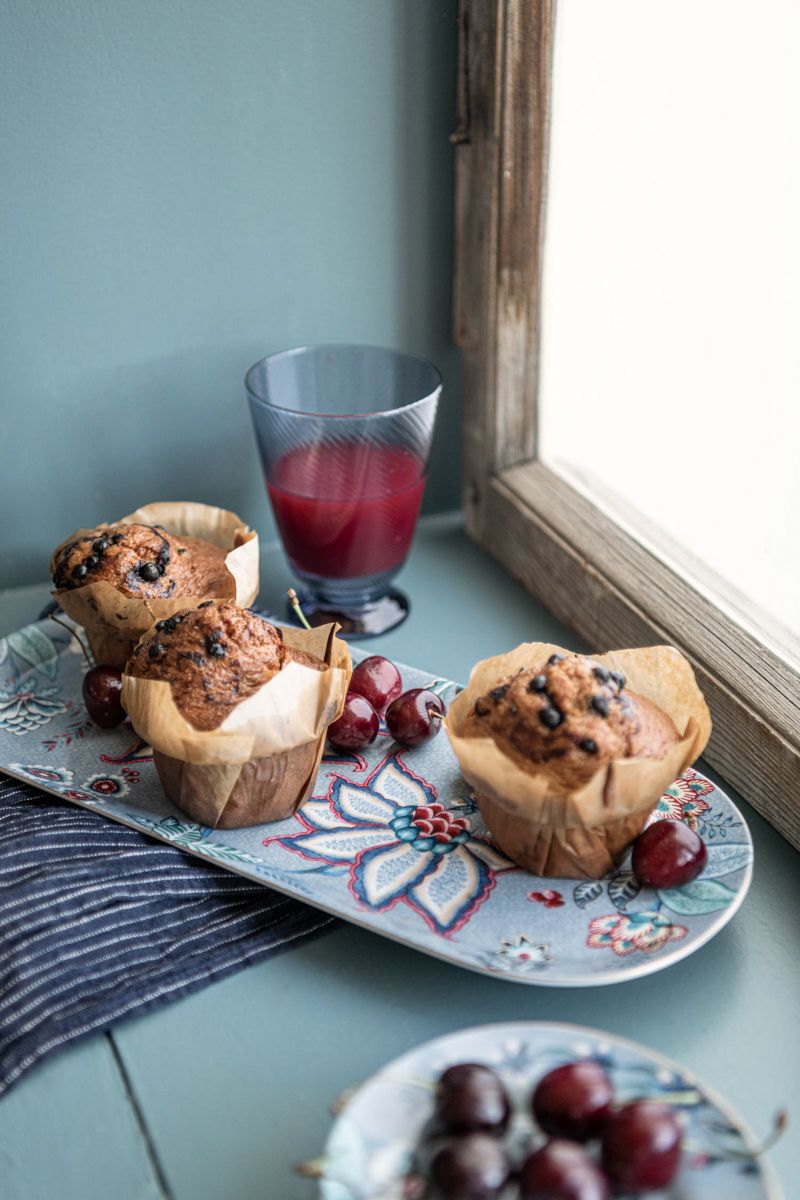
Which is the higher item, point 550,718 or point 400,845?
point 550,718

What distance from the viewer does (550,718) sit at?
899 mm

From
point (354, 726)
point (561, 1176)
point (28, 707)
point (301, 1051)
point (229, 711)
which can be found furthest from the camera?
point (28, 707)

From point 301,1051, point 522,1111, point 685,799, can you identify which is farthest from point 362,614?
point 522,1111

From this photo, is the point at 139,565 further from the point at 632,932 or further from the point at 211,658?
the point at 632,932

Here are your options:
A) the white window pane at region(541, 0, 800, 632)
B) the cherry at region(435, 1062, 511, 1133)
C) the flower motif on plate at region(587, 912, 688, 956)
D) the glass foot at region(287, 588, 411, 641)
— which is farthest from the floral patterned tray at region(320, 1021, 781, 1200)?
the glass foot at region(287, 588, 411, 641)

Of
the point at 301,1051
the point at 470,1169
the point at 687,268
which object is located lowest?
the point at 301,1051

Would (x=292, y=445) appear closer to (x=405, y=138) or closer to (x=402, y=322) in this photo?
(x=402, y=322)

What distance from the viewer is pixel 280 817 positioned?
40.4 inches

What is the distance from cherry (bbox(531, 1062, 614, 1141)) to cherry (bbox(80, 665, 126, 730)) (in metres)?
0.60

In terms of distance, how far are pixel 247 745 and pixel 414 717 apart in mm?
198

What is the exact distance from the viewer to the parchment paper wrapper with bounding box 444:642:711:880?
0.88 metres

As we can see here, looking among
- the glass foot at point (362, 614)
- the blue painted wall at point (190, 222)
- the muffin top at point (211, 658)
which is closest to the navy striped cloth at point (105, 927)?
the muffin top at point (211, 658)

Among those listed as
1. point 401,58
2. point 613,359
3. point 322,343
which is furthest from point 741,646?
point 401,58

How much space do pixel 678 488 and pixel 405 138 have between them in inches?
20.7
